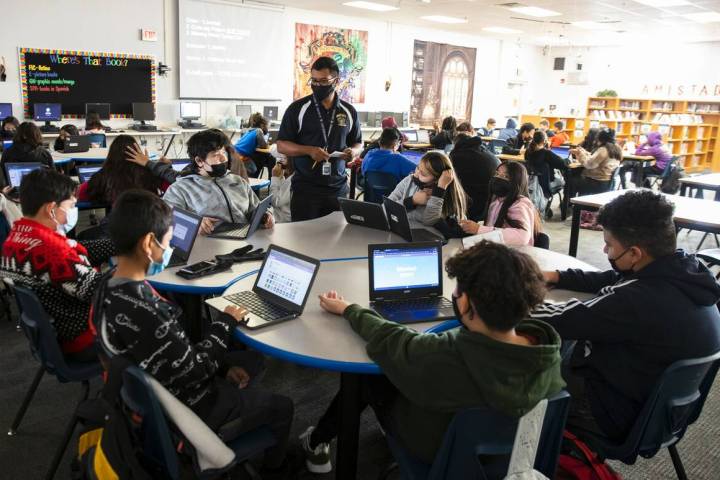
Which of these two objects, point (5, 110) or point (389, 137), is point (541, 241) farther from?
point (5, 110)

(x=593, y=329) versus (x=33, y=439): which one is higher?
(x=593, y=329)

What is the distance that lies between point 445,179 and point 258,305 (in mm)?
1540

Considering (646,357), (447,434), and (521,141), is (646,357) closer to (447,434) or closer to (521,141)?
(447,434)

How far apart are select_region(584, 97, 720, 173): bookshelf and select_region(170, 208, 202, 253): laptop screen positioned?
39.2 ft

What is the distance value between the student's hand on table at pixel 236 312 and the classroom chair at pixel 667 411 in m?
1.16

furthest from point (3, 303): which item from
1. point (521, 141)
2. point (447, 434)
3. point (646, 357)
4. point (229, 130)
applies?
point (521, 141)

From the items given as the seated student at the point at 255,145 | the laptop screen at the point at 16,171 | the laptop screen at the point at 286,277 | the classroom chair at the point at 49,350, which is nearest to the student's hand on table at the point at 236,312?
the laptop screen at the point at 286,277

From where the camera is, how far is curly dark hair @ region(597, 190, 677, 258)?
190 cm

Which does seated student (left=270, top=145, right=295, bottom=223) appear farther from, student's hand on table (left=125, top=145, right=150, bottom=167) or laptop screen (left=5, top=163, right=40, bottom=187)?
laptop screen (left=5, top=163, right=40, bottom=187)

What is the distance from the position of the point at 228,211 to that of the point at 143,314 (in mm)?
1606

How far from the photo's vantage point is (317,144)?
3854 millimetres

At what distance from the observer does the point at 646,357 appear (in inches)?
70.9

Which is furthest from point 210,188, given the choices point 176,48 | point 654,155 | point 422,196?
point 654,155

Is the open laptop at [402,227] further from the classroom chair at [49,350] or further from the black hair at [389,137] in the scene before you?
the black hair at [389,137]
